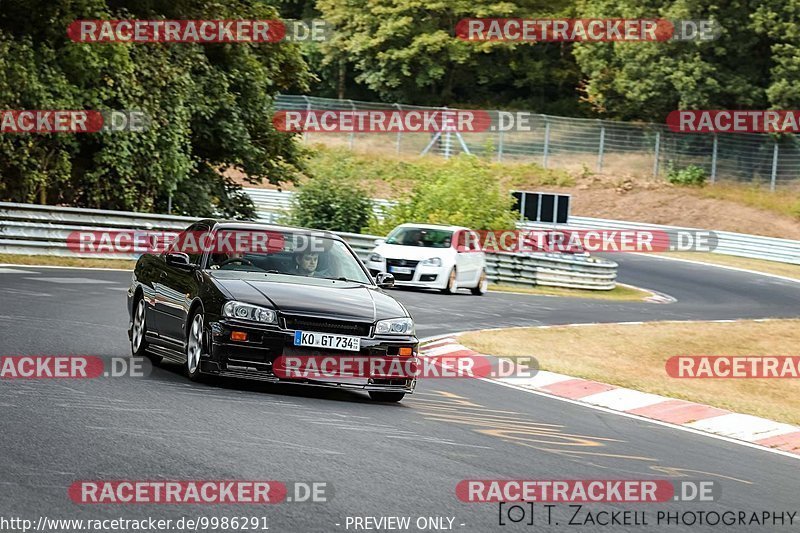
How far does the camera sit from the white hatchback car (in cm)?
2780

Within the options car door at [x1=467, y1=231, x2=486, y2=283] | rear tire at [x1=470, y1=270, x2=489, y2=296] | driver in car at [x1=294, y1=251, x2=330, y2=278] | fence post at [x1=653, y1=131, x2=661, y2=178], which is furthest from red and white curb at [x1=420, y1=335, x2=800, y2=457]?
fence post at [x1=653, y1=131, x2=661, y2=178]

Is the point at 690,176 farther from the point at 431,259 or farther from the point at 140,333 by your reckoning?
the point at 140,333

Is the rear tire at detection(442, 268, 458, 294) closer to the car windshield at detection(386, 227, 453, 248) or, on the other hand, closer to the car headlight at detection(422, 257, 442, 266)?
the car headlight at detection(422, 257, 442, 266)

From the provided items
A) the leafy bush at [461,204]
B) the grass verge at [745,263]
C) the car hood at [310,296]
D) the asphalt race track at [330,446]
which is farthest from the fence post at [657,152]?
the car hood at [310,296]


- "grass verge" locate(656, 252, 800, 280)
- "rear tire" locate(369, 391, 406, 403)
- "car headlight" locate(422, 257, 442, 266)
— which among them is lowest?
"grass verge" locate(656, 252, 800, 280)

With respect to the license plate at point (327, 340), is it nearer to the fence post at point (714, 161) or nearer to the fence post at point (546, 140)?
the fence post at point (714, 161)

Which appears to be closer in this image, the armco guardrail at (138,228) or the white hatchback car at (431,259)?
the white hatchback car at (431,259)

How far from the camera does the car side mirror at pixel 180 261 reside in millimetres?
11781

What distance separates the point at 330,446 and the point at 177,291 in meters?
3.84

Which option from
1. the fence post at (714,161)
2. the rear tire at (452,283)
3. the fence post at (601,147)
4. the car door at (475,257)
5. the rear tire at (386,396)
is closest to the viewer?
the rear tire at (386,396)

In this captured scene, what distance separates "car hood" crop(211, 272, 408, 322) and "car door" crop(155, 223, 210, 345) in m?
0.38

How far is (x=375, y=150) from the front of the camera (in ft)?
208

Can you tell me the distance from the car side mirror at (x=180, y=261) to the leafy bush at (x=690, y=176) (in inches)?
1912

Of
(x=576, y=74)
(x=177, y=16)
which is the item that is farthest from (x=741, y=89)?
(x=177, y=16)
